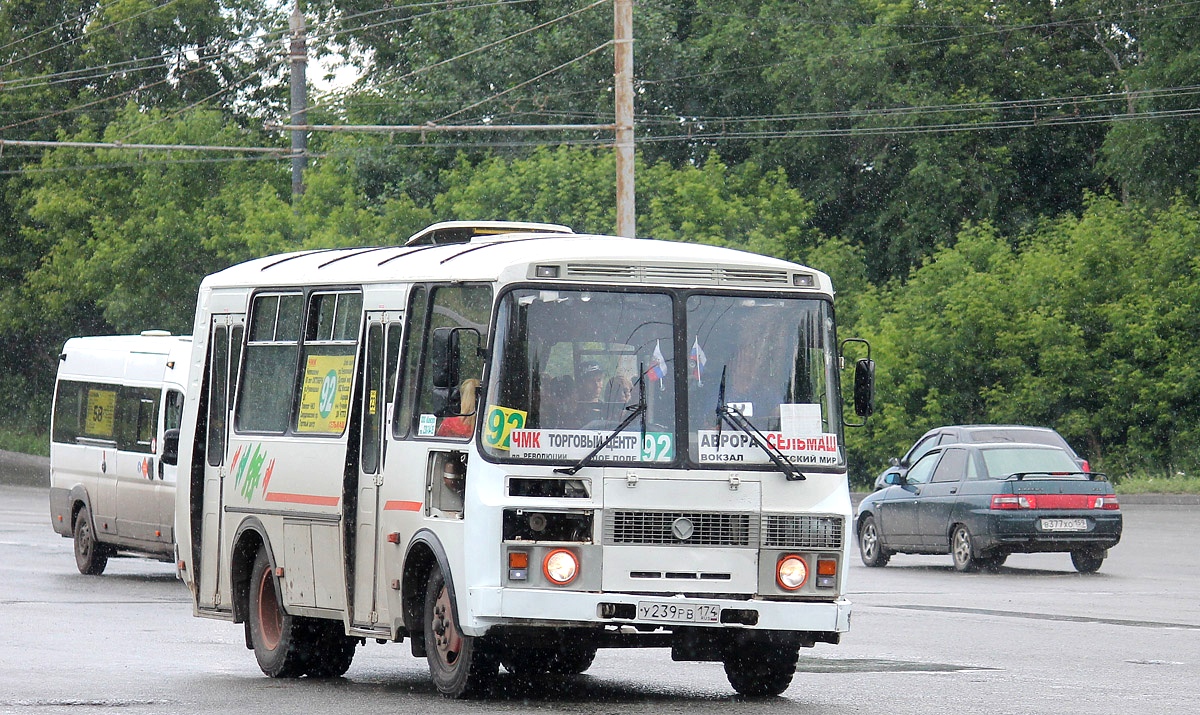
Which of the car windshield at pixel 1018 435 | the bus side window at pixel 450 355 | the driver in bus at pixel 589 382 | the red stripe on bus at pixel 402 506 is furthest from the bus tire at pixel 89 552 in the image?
the driver in bus at pixel 589 382

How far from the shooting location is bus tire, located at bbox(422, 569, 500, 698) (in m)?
11.0

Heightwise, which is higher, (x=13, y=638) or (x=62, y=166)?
(x=62, y=166)

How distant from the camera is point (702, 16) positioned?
57.6m

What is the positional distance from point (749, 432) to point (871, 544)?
15.0 meters

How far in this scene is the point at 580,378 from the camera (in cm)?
1111

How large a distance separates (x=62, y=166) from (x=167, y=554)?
37.7m

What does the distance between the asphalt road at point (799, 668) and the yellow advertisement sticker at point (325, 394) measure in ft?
5.27

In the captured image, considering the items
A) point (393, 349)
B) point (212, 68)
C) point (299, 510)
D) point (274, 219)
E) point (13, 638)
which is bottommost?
point (13, 638)

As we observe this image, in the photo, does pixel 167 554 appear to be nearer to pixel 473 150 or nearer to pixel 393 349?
pixel 393 349

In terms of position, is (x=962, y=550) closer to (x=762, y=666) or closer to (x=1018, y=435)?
(x=1018, y=435)

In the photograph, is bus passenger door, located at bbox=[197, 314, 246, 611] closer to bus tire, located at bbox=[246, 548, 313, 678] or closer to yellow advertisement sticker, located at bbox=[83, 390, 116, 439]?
bus tire, located at bbox=[246, 548, 313, 678]

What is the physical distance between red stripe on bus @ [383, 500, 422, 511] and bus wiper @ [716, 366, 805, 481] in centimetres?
175

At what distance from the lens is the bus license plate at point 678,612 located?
426 inches

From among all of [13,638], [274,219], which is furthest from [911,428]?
[13,638]
